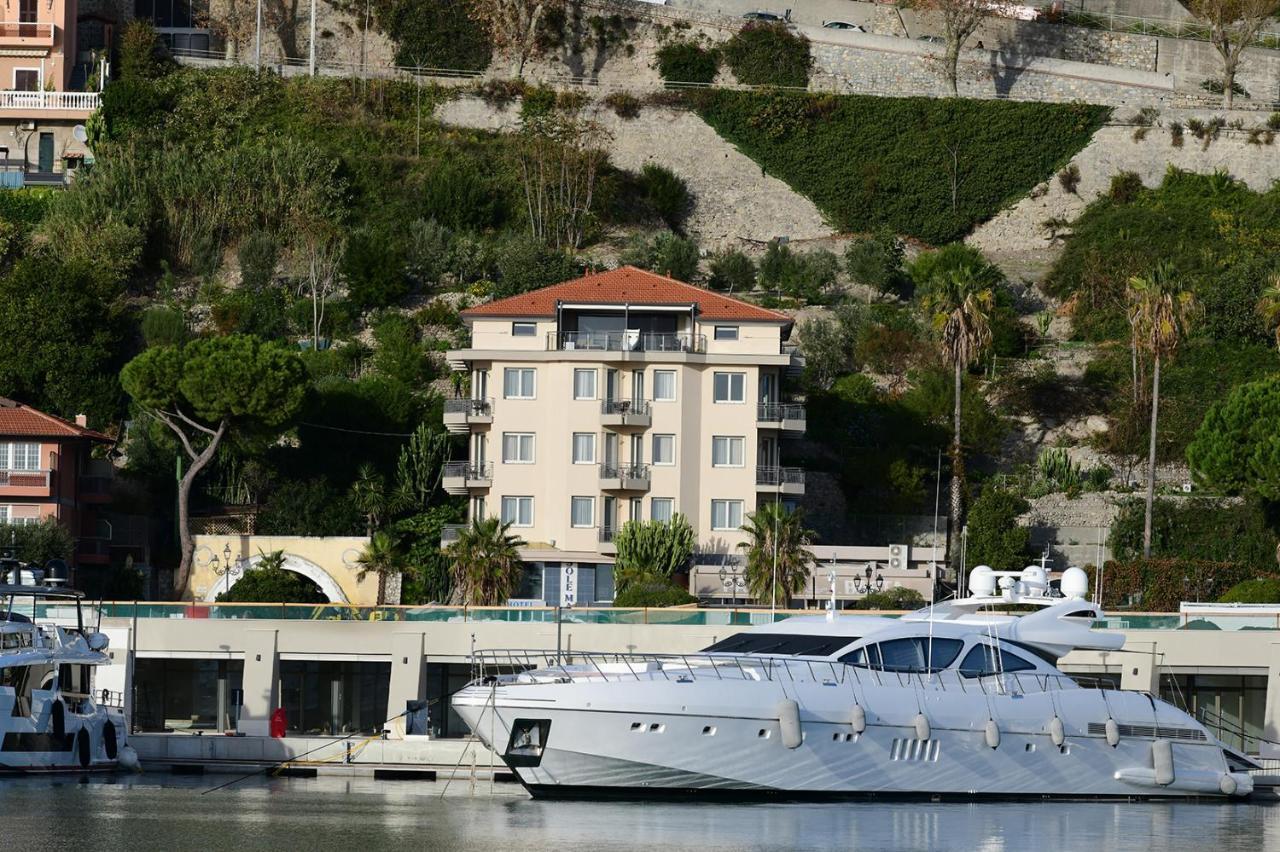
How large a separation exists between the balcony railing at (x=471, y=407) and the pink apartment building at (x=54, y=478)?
1007cm

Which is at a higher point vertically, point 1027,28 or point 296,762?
point 1027,28

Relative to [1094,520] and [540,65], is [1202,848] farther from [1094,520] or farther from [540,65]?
[540,65]

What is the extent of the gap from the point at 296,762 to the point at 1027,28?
63.3 metres

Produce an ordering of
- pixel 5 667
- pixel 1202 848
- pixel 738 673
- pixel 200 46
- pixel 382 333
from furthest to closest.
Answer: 1. pixel 200 46
2. pixel 382 333
3. pixel 5 667
4. pixel 738 673
5. pixel 1202 848

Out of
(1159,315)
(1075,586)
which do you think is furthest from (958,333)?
(1075,586)

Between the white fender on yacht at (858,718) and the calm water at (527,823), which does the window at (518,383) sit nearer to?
the calm water at (527,823)

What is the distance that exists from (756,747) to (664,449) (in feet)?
101

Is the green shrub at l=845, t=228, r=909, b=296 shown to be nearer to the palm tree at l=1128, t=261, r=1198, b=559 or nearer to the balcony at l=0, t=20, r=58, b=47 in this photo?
the palm tree at l=1128, t=261, r=1198, b=559

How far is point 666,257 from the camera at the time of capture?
280ft

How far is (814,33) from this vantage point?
323 feet

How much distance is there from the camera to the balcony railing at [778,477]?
6912cm

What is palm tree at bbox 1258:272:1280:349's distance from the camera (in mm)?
73188

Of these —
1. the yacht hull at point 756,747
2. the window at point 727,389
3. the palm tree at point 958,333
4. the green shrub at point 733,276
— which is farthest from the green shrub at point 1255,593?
the green shrub at point 733,276

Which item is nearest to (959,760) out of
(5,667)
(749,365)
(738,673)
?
(738,673)
